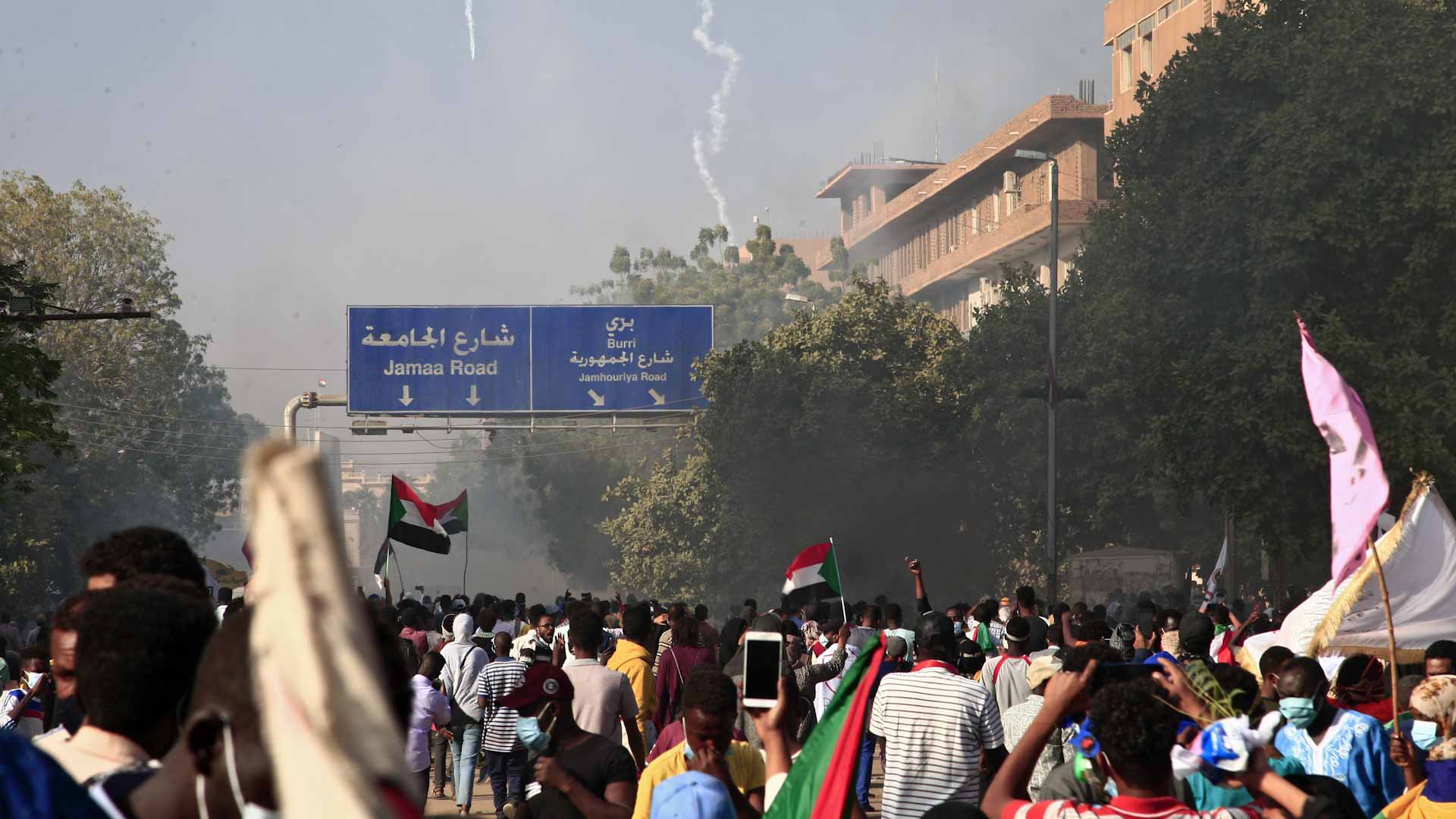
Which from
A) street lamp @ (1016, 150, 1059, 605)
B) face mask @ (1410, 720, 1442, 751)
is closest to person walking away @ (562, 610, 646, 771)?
face mask @ (1410, 720, 1442, 751)

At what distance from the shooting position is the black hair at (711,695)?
16.0ft

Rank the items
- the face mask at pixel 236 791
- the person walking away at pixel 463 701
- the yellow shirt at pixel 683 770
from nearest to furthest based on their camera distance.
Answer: the face mask at pixel 236 791, the yellow shirt at pixel 683 770, the person walking away at pixel 463 701

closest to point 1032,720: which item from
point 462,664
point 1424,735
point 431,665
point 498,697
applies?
point 1424,735

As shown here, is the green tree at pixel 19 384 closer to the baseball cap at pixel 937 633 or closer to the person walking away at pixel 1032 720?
the baseball cap at pixel 937 633

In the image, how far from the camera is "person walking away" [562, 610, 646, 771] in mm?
7555

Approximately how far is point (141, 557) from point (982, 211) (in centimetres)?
5941

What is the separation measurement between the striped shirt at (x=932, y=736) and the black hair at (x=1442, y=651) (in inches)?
77.6

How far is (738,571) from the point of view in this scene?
1542 inches

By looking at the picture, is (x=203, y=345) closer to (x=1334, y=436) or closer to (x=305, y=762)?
(x=1334, y=436)

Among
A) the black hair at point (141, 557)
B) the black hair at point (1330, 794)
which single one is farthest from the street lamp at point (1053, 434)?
the black hair at point (141, 557)

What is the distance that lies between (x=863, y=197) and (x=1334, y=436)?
75373mm

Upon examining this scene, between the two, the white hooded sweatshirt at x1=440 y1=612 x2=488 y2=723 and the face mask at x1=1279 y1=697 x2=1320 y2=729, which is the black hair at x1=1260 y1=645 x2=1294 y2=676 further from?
the white hooded sweatshirt at x1=440 y1=612 x2=488 y2=723

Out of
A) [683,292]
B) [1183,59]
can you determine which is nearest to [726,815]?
[1183,59]

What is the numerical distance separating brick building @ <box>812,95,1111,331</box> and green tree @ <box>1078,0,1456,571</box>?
1933cm
